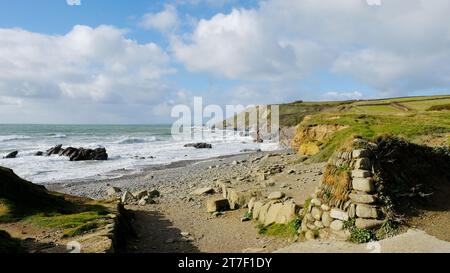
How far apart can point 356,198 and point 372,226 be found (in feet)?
2.86

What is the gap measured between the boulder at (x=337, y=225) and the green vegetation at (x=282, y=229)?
76.6 inches

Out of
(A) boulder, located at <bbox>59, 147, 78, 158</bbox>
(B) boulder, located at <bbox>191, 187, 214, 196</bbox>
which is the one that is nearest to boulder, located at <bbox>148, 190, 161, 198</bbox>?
(B) boulder, located at <bbox>191, 187, 214, 196</bbox>

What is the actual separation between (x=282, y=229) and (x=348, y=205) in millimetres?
3443

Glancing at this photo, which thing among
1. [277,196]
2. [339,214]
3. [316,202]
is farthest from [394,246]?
[277,196]

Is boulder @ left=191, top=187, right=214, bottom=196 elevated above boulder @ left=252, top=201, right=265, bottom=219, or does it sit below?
below

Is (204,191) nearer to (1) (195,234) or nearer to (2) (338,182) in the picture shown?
(1) (195,234)

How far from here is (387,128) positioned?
86.6 feet

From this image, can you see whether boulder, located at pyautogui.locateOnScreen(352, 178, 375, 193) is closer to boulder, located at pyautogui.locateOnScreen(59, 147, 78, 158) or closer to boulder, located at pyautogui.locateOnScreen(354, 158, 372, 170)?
boulder, located at pyautogui.locateOnScreen(354, 158, 372, 170)

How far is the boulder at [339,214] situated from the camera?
9.84 m

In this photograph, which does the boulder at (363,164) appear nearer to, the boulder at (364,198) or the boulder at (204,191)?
the boulder at (364,198)

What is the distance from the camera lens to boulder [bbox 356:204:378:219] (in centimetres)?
950

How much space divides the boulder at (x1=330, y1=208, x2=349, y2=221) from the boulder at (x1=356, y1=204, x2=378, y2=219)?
34cm

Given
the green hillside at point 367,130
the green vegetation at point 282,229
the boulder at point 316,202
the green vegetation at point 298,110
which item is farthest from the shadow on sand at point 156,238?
the green vegetation at point 298,110
